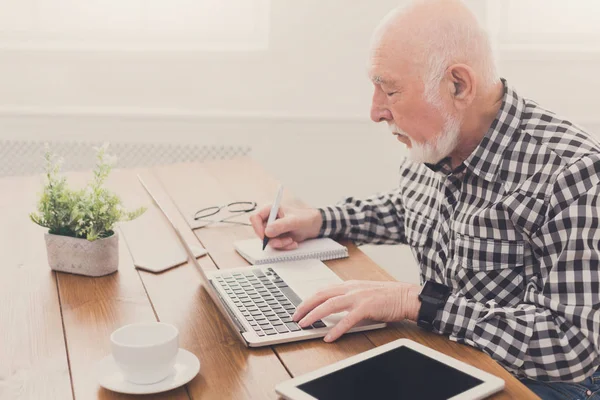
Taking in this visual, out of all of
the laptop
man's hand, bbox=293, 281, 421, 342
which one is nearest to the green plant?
the laptop

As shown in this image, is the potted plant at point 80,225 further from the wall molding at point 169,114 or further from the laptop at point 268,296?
the wall molding at point 169,114

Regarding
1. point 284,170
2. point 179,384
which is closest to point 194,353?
point 179,384

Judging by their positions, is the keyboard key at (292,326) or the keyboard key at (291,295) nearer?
the keyboard key at (292,326)

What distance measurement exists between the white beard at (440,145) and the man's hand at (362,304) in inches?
13.6

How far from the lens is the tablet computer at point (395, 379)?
1022mm

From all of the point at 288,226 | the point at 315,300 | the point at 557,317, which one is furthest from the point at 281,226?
the point at 557,317

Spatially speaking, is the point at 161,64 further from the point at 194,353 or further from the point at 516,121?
the point at 194,353

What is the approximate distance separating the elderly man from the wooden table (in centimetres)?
7

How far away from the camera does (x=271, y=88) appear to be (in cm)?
329

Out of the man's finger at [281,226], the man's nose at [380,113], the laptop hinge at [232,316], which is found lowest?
the man's finger at [281,226]

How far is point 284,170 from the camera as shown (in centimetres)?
338

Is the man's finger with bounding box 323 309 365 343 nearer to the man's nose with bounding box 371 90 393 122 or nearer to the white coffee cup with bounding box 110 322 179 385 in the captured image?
the white coffee cup with bounding box 110 322 179 385

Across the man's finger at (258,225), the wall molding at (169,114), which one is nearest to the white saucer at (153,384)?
the man's finger at (258,225)

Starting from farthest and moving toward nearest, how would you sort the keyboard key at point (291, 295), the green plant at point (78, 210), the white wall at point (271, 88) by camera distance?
the white wall at point (271, 88)
the green plant at point (78, 210)
the keyboard key at point (291, 295)
